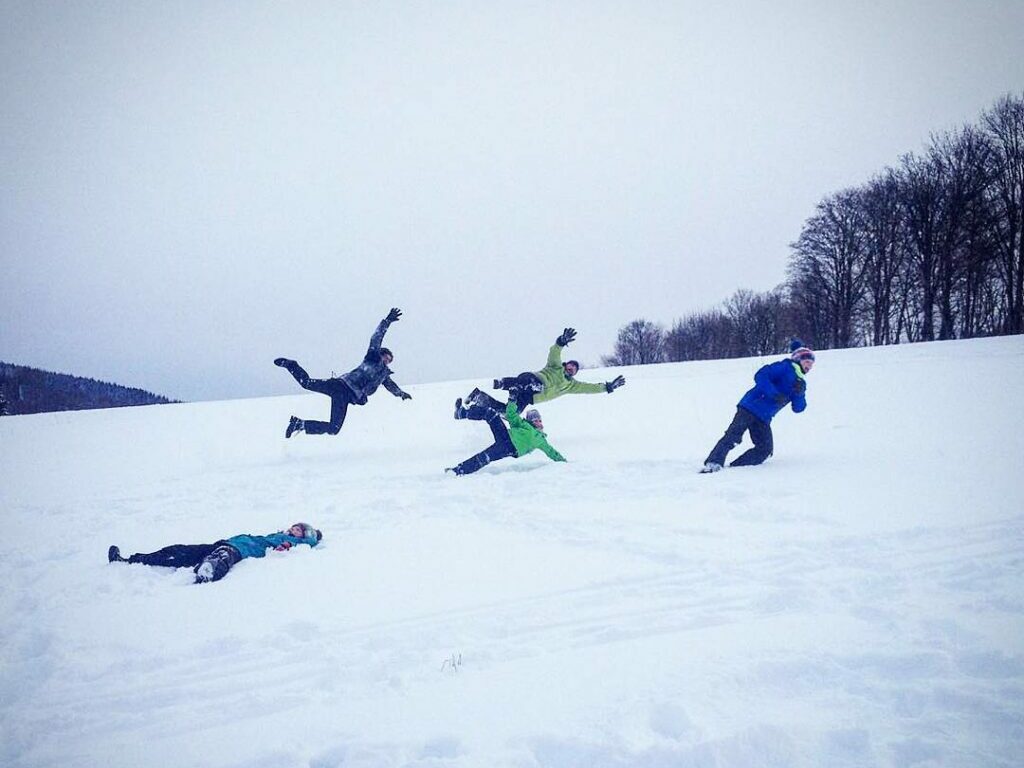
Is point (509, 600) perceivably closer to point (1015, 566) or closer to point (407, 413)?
point (1015, 566)

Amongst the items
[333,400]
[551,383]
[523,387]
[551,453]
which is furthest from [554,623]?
[333,400]

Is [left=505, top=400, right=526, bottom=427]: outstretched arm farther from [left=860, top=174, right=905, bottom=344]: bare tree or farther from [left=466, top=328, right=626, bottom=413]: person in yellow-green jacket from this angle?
[left=860, top=174, right=905, bottom=344]: bare tree

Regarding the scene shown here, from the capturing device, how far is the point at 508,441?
7.66m

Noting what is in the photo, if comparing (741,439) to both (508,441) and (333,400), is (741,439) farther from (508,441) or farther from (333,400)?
(333,400)

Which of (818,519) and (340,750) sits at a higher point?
(818,519)

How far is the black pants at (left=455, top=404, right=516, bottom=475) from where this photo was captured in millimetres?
7406

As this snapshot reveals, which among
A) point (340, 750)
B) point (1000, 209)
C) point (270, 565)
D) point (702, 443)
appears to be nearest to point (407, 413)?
point (702, 443)

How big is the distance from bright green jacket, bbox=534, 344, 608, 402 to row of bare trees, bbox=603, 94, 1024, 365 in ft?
89.9

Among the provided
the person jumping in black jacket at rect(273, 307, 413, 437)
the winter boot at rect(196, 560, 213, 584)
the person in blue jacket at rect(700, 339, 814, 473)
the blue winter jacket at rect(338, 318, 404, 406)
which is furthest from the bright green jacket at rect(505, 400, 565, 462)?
the winter boot at rect(196, 560, 213, 584)

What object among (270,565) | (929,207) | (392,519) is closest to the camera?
(270,565)

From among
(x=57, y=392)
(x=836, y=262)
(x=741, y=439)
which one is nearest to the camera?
(x=741, y=439)

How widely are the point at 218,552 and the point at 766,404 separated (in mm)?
6738

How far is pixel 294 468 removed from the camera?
9.01m

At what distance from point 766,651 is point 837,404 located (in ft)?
32.2
